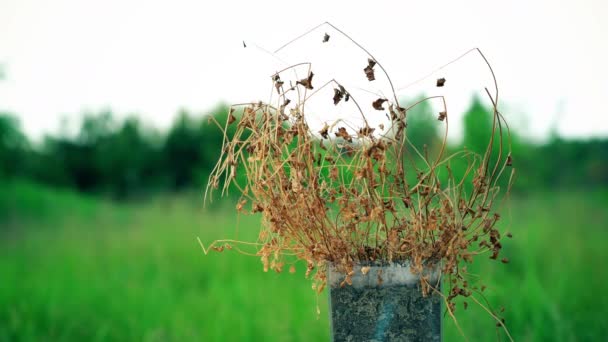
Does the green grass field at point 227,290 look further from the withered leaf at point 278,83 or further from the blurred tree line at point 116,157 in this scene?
the blurred tree line at point 116,157

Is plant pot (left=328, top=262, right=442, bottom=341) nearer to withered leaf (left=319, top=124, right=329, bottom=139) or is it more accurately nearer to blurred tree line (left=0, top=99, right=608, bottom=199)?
withered leaf (left=319, top=124, right=329, bottom=139)

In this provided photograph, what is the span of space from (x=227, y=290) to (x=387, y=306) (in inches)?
144

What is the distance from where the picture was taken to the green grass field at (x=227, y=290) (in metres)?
4.08

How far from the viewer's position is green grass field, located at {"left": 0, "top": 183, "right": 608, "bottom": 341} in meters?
4.08

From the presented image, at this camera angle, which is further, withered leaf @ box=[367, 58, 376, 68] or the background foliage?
the background foliage

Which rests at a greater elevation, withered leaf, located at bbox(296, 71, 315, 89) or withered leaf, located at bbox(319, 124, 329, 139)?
withered leaf, located at bbox(296, 71, 315, 89)

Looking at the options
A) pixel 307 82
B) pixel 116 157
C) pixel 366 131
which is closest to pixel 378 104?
pixel 366 131

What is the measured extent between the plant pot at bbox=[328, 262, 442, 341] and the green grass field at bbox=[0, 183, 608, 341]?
1796 mm

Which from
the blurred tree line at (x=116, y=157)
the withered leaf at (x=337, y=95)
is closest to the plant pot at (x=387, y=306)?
the withered leaf at (x=337, y=95)

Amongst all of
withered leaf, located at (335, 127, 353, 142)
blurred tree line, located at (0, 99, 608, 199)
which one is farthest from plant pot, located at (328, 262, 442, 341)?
blurred tree line, located at (0, 99, 608, 199)

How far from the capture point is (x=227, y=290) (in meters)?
5.08

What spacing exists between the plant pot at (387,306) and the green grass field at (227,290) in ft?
5.89

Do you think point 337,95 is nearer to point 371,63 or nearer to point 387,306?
point 371,63

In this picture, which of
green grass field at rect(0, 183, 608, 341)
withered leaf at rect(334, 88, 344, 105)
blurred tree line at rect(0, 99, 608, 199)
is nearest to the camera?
withered leaf at rect(334, 88, 344, 105)
